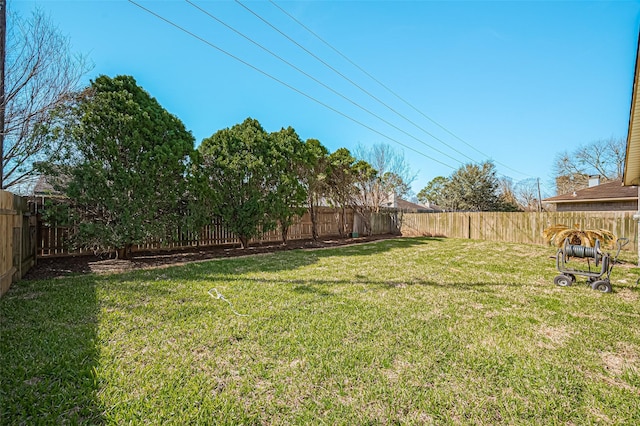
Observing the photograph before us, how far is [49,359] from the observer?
2195 mm

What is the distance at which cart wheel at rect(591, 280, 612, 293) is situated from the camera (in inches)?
177

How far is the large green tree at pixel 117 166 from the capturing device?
19.1 ft

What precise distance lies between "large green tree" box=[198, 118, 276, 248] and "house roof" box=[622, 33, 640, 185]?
802cm

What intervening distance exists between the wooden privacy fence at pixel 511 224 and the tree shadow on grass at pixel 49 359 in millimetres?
12778

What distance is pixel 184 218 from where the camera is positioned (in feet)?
23.4

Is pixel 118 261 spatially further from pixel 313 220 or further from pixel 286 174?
pixel 313 220

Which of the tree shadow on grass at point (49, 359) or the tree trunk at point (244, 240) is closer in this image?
the tree shadow on grass at point (49, 359)

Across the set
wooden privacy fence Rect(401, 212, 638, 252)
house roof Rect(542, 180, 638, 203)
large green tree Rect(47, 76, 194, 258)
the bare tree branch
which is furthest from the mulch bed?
house roof Rect(542, 180, 638, 203)

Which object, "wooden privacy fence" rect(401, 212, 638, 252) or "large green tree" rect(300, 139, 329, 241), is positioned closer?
"wooden privacy fence" rect(401, 212, 638, 252)

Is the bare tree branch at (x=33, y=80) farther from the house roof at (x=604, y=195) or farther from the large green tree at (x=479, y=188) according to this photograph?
the large green tree at (x=479, y=188)

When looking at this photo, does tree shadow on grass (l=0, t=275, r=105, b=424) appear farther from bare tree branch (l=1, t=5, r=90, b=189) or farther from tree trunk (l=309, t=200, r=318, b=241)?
tree trunk (l=309, t=200, r=318, b=241)

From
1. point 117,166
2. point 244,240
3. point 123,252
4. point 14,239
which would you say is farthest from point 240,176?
point 14,239

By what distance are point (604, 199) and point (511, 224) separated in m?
4.67

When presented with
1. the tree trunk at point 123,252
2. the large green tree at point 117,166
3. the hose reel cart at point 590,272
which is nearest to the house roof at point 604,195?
the hose reel cart at point 590,272
